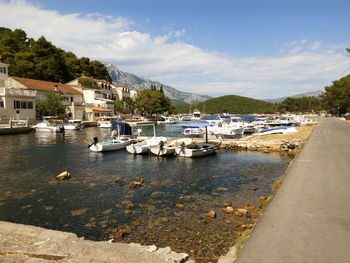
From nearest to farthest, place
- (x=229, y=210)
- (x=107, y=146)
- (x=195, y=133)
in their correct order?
(x=229, y=210)
(x=107, y=146)
(x=195, y=133)

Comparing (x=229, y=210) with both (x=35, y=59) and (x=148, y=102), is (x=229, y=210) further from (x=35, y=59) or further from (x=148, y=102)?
(x=35, y=59)

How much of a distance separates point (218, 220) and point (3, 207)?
12.5 m

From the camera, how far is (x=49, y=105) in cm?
7638

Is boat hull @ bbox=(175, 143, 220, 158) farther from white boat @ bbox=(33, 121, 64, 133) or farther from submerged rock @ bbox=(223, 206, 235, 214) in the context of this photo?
white boat @ bbox=(33, 121, 64, 133)

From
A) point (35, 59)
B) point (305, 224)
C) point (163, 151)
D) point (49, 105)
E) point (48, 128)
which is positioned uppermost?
point (35, 59)

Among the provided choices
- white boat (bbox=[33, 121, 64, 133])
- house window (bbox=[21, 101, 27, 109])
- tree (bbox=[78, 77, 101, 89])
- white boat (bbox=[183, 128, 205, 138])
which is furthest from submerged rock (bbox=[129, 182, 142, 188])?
tree (bbox=[78, 77, 101, 89])

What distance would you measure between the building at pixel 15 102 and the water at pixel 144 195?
119ft

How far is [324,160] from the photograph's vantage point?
20.9 meters

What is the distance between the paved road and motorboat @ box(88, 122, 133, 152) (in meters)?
26.1

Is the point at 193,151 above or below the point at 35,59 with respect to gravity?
below

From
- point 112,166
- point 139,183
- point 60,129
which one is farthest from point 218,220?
point 60,129

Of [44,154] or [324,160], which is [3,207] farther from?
[324,160]

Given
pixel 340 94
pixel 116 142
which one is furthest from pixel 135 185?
pixel 340 94

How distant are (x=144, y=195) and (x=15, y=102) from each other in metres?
60.5
